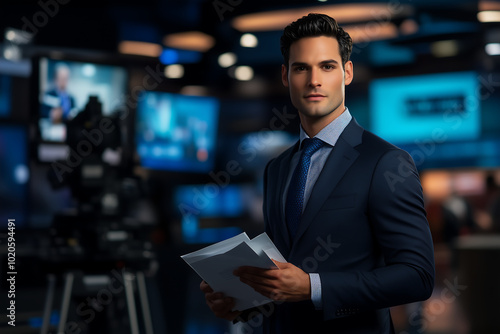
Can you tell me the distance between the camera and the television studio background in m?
3.79

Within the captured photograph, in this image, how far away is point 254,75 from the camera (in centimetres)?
1002

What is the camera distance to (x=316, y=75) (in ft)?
4.27

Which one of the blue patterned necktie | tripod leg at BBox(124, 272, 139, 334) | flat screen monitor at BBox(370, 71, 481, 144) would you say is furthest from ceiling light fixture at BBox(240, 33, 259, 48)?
the blue patterned necktie

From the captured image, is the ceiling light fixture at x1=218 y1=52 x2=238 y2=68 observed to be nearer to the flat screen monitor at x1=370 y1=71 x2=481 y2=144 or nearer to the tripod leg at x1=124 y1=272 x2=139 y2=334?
the flat screen monitor at x1=370 y1=71 x2=481 y2=144

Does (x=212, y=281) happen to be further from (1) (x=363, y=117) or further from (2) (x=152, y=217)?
(1) (x=363, y=117)

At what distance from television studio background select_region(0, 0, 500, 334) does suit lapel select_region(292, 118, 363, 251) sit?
2.59 m

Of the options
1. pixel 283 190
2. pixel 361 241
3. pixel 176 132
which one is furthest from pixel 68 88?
pixel 361 241

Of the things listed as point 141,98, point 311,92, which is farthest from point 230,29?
point 311,92

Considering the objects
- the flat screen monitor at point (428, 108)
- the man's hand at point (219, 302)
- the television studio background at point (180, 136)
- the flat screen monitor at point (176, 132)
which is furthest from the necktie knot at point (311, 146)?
the flat screen monitor at point (428, 108)

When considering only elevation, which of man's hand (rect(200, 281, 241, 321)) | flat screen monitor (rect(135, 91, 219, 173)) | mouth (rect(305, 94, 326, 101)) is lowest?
man's hand (rect(200, 281, 241, 321))

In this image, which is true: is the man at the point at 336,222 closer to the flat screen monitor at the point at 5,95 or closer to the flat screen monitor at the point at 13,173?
the flat screen monitor at the point at 13,173

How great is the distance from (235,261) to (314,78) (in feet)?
1.39

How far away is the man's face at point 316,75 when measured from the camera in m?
1.31

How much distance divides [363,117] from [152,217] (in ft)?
12.9
